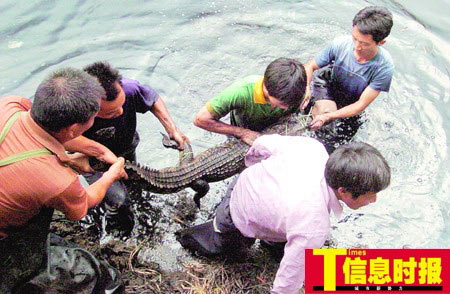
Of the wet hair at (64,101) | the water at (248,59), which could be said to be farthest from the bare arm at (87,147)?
the water at (248,59)

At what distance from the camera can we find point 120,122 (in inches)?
181

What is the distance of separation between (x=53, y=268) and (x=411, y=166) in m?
4.98

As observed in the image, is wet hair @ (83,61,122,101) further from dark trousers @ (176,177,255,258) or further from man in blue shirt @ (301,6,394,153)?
man in blue shirt @ (301,6,394,153)

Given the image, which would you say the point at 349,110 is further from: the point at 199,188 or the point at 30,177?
the point at 30,177

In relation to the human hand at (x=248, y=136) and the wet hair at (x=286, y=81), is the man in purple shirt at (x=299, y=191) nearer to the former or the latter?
the wet hair at (x=286, y=81)

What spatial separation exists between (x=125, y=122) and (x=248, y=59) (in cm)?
355

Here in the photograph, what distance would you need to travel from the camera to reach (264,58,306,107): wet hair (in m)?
4.27

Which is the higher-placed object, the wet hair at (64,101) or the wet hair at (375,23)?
the wet hair at (64,101)

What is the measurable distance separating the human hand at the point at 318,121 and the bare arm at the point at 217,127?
2.44ft

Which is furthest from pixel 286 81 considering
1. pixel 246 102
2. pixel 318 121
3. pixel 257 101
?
pixel 318 121

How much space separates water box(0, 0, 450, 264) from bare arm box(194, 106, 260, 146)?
973mm

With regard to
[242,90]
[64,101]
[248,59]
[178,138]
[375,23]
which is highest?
[64,101]

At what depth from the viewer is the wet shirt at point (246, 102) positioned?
4.76 m

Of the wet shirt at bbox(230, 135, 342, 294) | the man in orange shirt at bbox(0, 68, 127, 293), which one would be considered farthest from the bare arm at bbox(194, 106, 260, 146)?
the man in orange shirt at bbox(0, 68, 127, 293)
